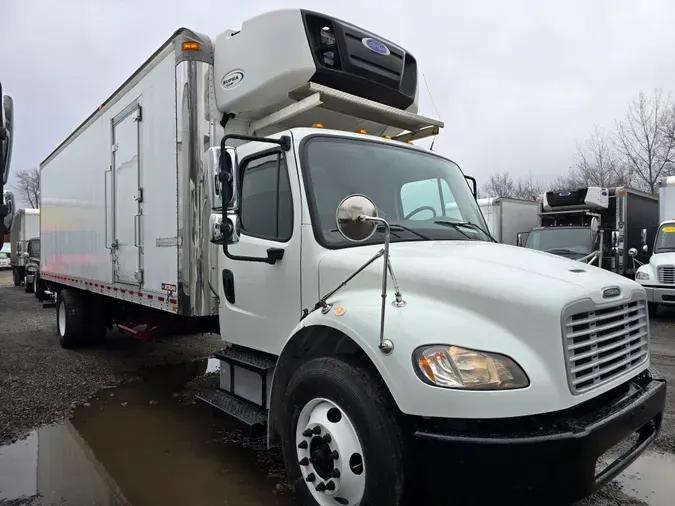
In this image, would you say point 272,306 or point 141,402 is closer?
point 272,306

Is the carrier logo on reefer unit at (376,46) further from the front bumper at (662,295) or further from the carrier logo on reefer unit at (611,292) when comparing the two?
the front bumper at (662,295)

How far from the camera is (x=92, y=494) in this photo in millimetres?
3518

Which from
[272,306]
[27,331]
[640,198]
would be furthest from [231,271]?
[640,198]

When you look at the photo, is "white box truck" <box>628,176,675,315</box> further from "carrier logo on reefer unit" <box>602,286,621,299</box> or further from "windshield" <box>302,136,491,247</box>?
"carrier logo on reefer unit" <box>602,286,621,299</box>

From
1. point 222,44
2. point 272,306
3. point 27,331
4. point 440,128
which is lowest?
point 27,331

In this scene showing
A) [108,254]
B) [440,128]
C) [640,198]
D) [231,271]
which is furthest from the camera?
[640,198]

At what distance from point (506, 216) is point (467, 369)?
1386 centimetres

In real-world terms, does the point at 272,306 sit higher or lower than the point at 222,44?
lower

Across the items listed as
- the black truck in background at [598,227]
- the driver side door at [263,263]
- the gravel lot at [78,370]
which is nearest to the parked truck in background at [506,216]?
the black truck in background at [598,227]

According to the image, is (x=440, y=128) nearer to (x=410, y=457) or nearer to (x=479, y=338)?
(x=479, y=338)

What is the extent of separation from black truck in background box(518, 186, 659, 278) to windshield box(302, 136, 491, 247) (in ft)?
30.3

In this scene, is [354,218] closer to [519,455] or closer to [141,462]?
[519,455]

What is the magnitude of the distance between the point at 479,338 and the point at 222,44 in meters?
3.38

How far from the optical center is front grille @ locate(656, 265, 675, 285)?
1065 cm
